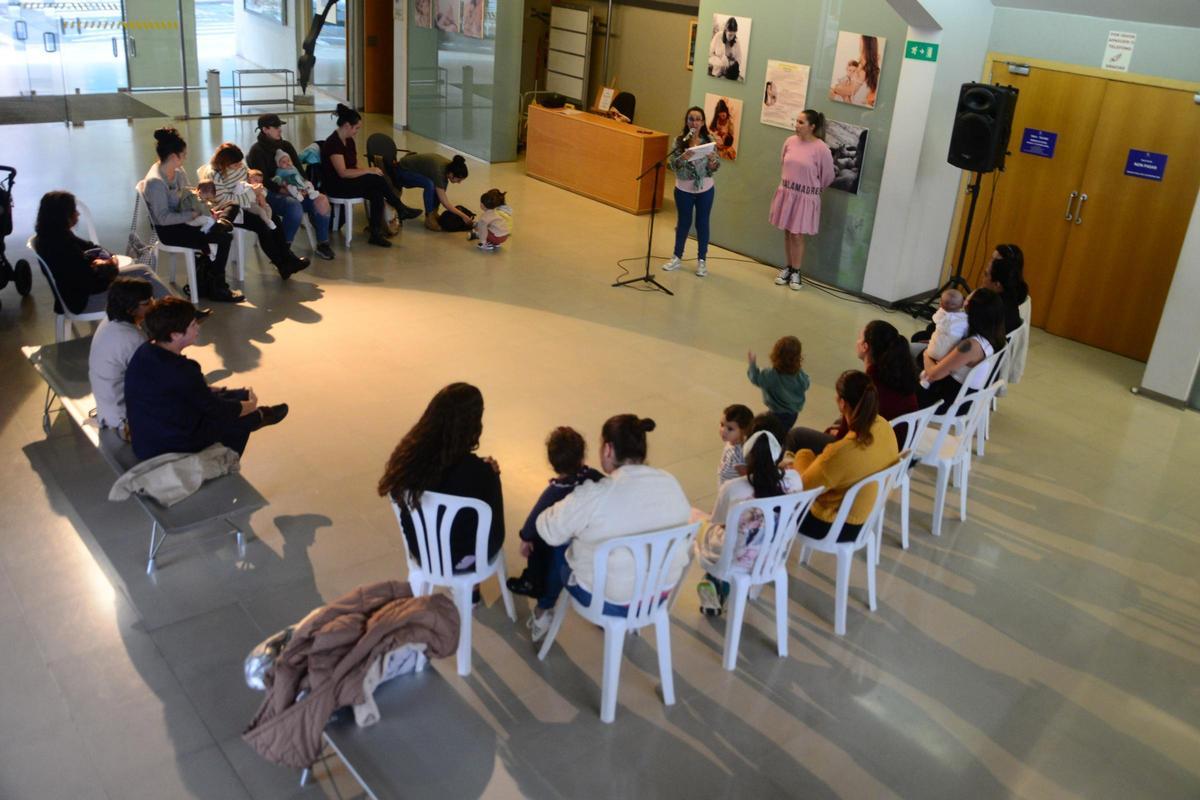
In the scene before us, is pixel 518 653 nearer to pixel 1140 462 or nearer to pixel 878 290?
pixel 1140 462

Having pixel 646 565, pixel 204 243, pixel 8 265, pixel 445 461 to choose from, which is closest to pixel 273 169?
pixel 204 243

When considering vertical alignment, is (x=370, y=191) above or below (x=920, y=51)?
below

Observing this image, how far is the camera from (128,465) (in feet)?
14.8

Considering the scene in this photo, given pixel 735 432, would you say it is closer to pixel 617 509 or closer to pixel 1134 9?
pixel 617 509

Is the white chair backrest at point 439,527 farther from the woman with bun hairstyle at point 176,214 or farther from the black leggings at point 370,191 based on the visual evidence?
the black leggings at point 370,191

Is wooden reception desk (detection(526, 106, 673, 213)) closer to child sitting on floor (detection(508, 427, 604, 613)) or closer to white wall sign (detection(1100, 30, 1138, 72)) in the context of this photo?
white wall sign (detection(1100, 30, 1138, 72))

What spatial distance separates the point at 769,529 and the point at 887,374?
4.59 feet

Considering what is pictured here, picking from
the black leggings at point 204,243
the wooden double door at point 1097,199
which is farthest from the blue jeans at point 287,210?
the wooden double door at point 1097,199

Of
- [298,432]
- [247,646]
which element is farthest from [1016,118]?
[247,646]

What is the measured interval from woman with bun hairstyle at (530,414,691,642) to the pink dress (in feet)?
18.0

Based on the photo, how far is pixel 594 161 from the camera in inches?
436

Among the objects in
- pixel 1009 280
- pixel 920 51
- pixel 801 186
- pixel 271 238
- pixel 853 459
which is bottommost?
pixel 271 238

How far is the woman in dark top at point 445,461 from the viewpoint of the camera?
3672 mm

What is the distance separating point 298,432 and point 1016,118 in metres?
6.07
